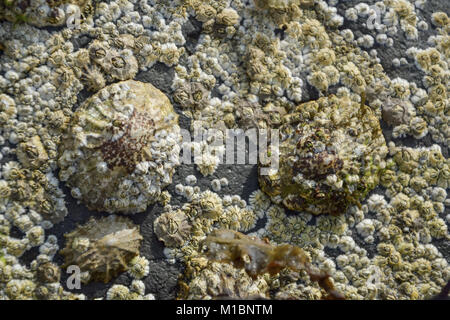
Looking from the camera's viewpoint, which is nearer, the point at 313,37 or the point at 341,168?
the point at 341,168

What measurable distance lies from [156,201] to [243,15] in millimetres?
1082

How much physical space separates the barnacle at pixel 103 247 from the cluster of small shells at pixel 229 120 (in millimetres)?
10

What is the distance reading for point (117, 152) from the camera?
2.48 m

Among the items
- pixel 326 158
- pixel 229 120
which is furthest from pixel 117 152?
pixel 326 158

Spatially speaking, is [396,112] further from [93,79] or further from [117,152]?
[93,79]

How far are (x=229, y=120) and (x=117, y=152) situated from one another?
598 millimetres

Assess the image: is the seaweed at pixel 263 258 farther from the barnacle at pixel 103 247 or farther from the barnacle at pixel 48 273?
the barnacle at pixel 48 273

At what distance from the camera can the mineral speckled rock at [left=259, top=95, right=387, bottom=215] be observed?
2.57m

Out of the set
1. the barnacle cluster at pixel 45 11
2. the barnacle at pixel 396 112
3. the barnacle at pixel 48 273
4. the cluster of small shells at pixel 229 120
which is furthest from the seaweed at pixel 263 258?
the barnacle cluster at pixel 45 11

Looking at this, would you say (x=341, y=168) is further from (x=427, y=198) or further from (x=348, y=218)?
(x=427, y=198)

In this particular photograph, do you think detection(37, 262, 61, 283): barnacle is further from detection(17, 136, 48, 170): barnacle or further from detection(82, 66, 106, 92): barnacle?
detection(82, 66, 106, 92): barnacle

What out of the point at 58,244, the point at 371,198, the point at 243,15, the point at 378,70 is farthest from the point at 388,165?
the point at 58,244

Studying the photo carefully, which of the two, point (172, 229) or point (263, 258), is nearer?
point (263, 258)

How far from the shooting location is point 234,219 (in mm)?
2629
